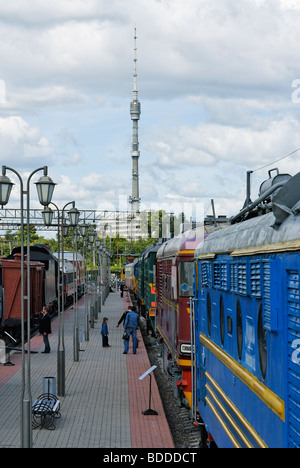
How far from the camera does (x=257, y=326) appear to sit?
19.6 ft

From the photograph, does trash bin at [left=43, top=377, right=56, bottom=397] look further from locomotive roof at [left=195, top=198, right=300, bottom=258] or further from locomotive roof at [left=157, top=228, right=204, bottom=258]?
locomotive roof at [left=195, top=198, right=300, bottom=258]

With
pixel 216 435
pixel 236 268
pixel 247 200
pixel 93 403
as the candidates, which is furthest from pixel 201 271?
pixel 93 403

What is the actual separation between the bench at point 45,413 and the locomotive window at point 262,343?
30.8 feet

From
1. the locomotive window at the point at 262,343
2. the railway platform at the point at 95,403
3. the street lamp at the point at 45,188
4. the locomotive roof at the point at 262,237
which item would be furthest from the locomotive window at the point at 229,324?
the street lamp at the point at 45,188

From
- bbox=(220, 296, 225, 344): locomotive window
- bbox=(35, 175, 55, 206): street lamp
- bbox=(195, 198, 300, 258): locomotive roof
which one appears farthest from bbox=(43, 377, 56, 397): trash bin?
bbox=(220, 296, 225, 344): locomotive window

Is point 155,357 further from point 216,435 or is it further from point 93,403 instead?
point 216,435

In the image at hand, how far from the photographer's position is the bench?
14.5 meters

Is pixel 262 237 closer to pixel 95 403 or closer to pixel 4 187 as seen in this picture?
pixel 4 187

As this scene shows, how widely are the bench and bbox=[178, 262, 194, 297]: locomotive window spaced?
139 inches

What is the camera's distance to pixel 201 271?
10523 mm

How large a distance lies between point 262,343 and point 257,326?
0.76ft

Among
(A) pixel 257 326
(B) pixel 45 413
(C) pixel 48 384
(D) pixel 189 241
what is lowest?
(B) pixel 45 413

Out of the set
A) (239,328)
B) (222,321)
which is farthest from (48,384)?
(239,328)
